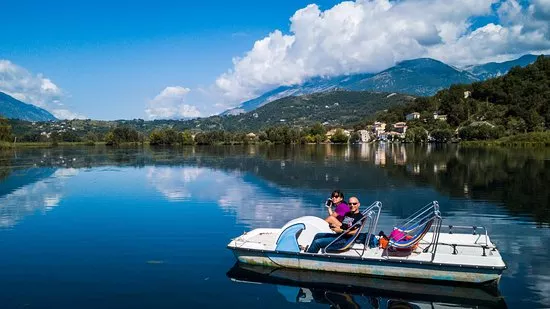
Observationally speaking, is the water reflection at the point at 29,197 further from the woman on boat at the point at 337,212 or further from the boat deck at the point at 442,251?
the woman on boat at the point at 337,212

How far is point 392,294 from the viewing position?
14.7 m

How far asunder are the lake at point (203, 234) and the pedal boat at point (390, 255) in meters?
0.51

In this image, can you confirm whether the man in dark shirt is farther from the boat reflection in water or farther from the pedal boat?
the boat reflection in water

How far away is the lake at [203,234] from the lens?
47.6 feet

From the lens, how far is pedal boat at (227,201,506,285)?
14805 millimetres

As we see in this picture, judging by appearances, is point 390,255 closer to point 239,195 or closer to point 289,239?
point 289,239

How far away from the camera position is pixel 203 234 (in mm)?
23109

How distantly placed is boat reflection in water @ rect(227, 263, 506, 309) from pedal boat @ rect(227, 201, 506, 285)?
266 mm

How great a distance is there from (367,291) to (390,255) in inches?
65.6

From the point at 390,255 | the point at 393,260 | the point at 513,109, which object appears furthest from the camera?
the point at 513,109

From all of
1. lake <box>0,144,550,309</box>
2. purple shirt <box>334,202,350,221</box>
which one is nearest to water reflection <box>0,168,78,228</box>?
lake <box>0,144,550,309</box>

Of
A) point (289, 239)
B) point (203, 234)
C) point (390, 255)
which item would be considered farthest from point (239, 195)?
point (390, 255)

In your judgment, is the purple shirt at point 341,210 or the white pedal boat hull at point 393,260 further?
the purple shirt at point 341,210

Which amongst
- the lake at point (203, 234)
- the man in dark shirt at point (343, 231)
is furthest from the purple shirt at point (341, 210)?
the lake at point (203, 234)
